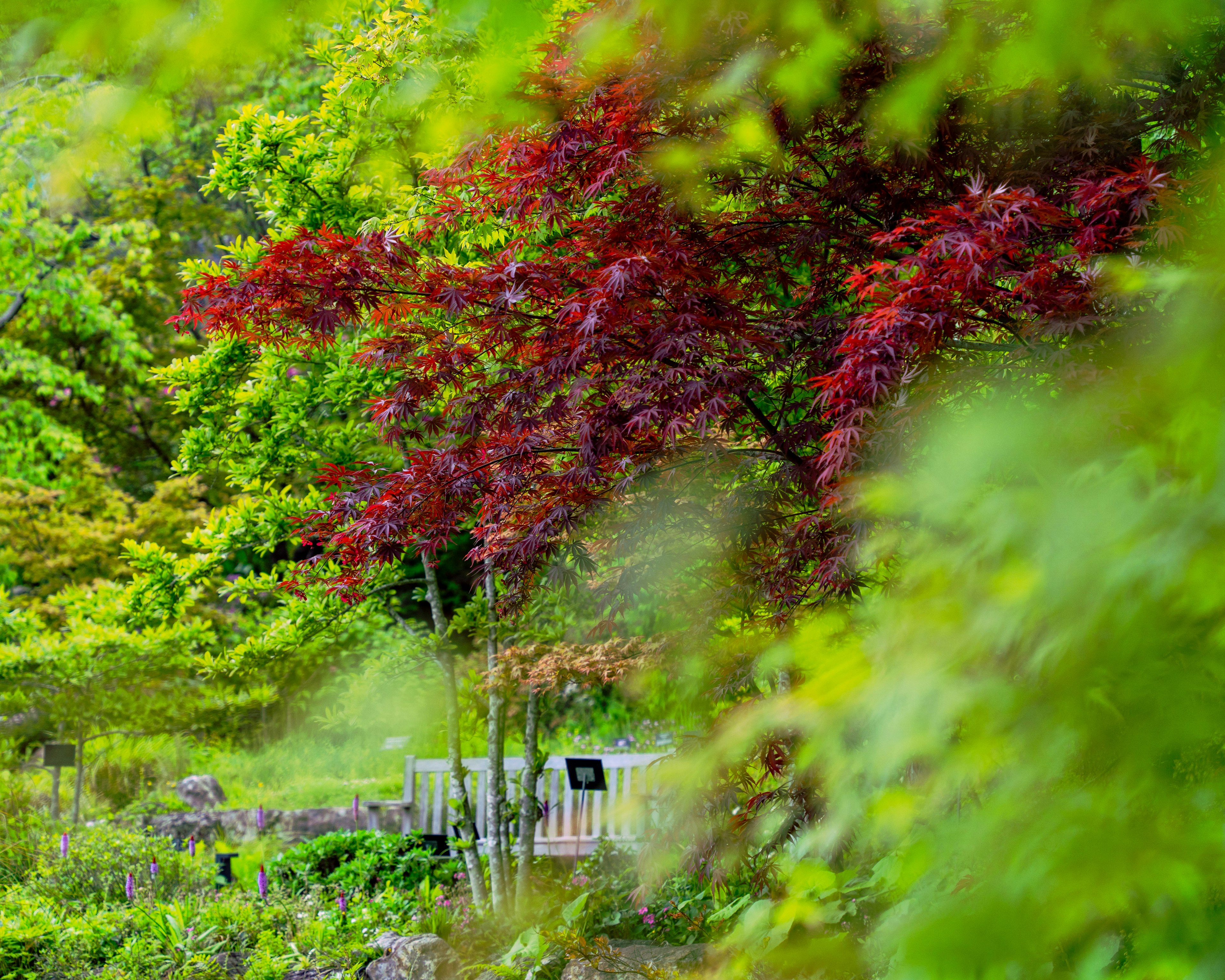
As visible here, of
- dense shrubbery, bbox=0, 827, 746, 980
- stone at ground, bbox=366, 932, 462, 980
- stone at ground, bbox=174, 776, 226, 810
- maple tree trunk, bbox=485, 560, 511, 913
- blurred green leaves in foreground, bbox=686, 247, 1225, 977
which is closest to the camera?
blurred green leaves in foreground, bbox=686, 247, 1225, 977

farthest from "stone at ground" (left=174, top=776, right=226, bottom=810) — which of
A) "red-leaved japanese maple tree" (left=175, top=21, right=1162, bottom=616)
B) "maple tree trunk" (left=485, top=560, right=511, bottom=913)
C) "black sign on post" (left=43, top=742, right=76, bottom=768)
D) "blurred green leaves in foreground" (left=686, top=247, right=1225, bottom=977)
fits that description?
"blurred green leaves in foreground" (left=686, top=247, right=1225, bottom=977)

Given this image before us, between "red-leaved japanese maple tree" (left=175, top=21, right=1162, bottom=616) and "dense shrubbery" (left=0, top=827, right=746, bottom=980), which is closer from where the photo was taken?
"red-leaved japanese maple tree" (left=175, top=21, right=1162, bottom=616)

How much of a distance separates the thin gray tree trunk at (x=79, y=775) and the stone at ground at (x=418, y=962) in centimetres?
373

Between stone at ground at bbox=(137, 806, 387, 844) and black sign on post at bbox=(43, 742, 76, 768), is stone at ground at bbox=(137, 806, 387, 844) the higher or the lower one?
the lower one

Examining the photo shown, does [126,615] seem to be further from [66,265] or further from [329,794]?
[66,265]

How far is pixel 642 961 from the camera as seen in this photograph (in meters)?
4.17

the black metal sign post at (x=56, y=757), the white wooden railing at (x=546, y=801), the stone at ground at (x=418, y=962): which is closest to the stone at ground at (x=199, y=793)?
the black metal sign post at (x=56, y=757)

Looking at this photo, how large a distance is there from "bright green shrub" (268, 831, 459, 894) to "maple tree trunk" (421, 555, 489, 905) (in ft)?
1.48

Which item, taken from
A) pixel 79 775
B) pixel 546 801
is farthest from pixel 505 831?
pixel 79 775

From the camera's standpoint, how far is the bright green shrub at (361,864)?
243 inches

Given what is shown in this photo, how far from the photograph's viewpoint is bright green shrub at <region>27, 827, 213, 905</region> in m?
5.99

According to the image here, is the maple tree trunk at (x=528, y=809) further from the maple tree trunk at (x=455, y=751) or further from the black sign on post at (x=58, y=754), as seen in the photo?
the black sign on post at (x=58, y=754)

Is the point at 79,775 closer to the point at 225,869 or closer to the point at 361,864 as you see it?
the point at 225,869

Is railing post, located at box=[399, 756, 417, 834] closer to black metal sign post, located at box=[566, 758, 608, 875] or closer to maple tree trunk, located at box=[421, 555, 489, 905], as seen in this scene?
maple tree trunk, located at box=[421, 555, 489, 905]
